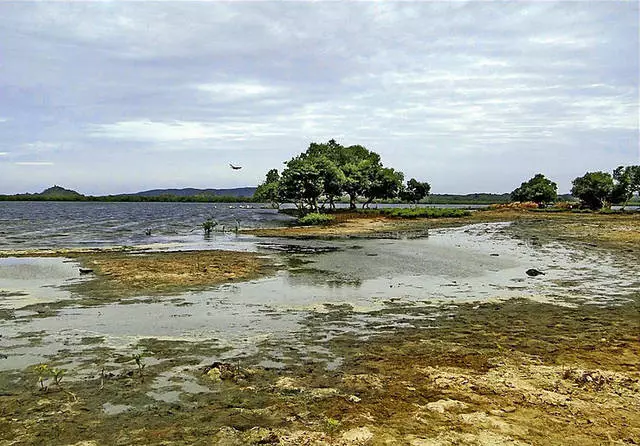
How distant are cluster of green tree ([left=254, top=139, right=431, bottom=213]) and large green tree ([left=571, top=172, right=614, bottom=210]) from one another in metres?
23.6

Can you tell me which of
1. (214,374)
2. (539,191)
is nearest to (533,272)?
(214,374)

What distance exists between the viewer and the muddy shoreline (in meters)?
5.86

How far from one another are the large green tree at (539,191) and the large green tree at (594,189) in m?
8.71

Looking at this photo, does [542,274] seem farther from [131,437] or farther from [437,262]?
[131,437]

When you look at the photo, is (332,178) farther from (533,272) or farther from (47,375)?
→ (47,375)

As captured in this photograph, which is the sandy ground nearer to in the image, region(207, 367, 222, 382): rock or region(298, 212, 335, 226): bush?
region(207, 367, 222, 382): rock

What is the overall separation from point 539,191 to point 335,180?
1878 inches

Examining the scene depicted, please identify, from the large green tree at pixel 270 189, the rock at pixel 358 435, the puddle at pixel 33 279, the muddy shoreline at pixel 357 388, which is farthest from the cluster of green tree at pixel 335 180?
the rock at pixel 358 435

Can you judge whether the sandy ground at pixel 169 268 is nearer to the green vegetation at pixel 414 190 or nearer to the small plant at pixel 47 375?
the small plant at pixel 47 375

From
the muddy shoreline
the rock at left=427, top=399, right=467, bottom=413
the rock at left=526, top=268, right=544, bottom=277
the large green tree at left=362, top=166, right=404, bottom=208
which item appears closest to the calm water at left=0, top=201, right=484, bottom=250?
the large green tree at left=362, top=166, right=404, bottom=208

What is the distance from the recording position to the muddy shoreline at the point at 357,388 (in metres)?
5.86

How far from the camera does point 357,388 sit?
730 centimetres

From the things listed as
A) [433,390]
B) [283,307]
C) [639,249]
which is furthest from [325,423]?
[639,249]

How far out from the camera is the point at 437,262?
23.7 m
